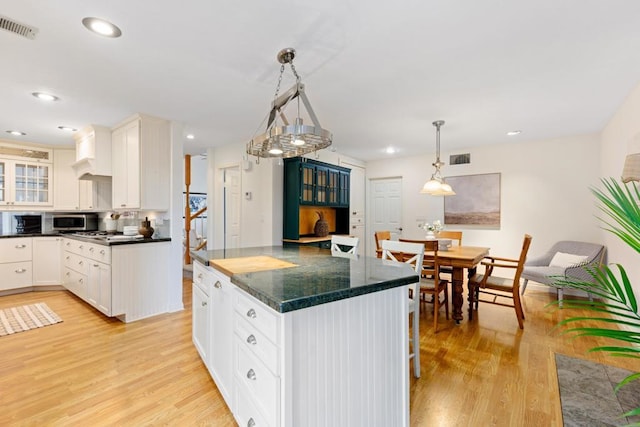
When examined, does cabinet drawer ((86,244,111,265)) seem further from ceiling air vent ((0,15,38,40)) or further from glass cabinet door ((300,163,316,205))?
glass cabinet door ((300,163,316,205))

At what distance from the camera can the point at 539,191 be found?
4730 millimetres

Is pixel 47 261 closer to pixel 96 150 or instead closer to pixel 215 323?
pixel 96 150

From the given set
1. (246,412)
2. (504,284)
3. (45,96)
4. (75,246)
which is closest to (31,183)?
(75,246)

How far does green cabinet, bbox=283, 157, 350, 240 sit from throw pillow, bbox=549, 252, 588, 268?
332 cm

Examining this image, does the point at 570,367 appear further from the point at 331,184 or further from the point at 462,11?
the point at 331,184

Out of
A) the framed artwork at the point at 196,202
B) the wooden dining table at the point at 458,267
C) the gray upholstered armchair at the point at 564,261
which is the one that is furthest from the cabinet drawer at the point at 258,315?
the framed artwork at the point at 196,202

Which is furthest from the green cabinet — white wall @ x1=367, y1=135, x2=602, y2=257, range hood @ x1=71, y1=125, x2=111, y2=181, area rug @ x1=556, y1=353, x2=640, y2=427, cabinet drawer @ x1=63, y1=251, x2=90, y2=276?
area rug @ x1=556, y1=353, x2=640, y2=427

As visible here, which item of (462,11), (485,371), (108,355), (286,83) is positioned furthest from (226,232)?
(462,11)

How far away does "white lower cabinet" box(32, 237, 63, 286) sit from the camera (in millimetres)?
4613

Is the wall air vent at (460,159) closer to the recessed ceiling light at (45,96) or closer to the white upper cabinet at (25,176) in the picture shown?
the recessed ceiling light at (45,96)

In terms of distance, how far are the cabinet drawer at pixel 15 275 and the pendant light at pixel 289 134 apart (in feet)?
15.4

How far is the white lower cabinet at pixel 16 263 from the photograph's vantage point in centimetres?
439

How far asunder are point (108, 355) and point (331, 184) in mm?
3723

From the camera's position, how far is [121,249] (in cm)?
337
